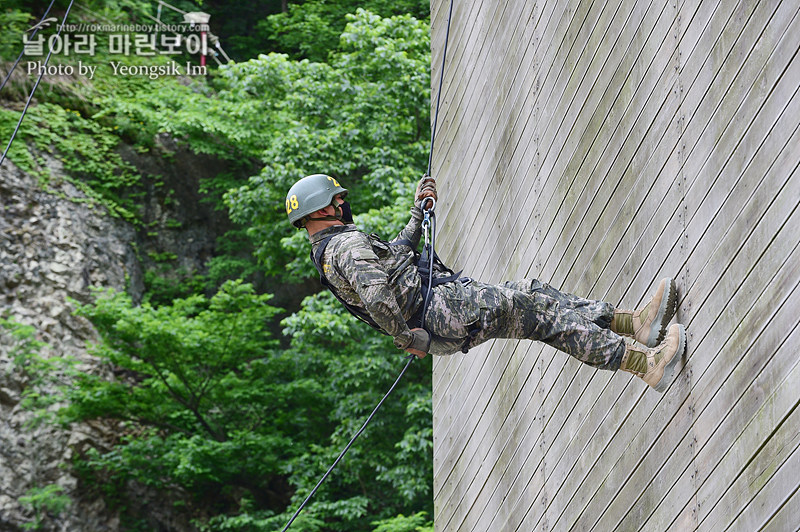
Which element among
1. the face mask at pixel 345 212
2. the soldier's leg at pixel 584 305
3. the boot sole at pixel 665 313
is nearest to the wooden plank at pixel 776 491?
the boot sole at pixel 665 313

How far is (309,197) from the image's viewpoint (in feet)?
14.8

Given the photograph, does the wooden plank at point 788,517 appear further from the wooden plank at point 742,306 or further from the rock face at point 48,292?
the rock face at point 48,292

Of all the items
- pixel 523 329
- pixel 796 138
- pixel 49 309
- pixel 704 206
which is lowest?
pixel 49 309

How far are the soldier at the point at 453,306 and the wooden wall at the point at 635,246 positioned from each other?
0.15 metres

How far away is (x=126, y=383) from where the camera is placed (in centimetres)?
1633

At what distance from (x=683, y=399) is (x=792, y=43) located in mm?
1323

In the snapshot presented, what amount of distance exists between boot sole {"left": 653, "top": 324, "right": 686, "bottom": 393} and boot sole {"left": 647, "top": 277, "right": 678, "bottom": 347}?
3.2 inches

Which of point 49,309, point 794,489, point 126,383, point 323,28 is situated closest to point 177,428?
point 126,383

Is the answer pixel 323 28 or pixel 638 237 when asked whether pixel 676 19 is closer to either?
pixel 638 237

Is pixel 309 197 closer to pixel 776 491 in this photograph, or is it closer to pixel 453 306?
pixel 453 306

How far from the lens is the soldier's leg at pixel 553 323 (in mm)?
4047

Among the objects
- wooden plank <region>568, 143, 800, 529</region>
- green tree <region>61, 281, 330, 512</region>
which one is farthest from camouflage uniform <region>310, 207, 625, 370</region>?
green tree <region>61, 281, 330, 512</region>

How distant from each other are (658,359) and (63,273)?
13.8 m

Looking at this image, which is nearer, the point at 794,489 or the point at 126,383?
the point at 794,489
